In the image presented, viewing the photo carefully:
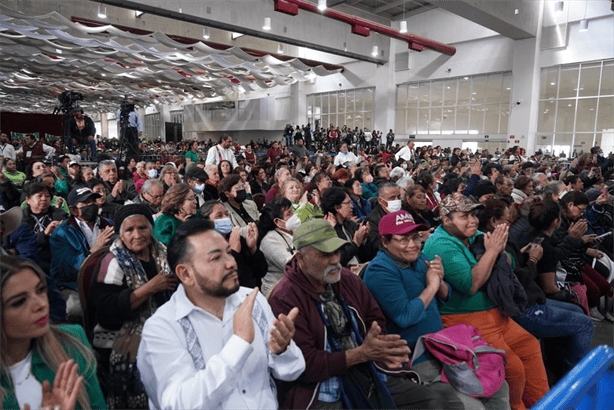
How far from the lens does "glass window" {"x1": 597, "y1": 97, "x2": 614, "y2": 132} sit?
Result: 13930mm

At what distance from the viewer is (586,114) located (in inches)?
577

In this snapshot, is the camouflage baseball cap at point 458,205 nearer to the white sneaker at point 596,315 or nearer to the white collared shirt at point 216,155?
the white sneaker at point 596,315

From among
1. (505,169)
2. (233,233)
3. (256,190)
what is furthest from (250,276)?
(505,169)

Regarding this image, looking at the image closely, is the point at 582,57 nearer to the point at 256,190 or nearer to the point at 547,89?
the point at 547,89

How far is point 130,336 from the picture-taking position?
1.82 meters

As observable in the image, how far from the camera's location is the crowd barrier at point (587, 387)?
1.00m

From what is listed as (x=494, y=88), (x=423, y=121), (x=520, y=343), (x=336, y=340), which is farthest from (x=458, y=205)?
(x=423, y=121)

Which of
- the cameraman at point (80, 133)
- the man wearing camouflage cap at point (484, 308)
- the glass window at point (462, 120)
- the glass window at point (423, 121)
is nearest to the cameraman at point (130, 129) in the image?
the cameraman at point (80, 133)

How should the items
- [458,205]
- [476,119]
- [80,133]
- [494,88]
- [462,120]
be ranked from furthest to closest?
[462,120], [476,119], [494,88], [80,133], [458,205]

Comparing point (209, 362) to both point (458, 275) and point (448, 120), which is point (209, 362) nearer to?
point (458, 275)

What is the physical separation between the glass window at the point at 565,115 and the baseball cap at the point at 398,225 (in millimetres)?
16311

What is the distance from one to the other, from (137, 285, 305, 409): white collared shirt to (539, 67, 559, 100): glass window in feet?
56.8

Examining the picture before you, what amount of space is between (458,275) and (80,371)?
6.12 ft

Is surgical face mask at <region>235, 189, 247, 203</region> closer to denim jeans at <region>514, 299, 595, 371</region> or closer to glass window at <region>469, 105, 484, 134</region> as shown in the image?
denim jeans at <region>514, 299, 595, 371</region>
